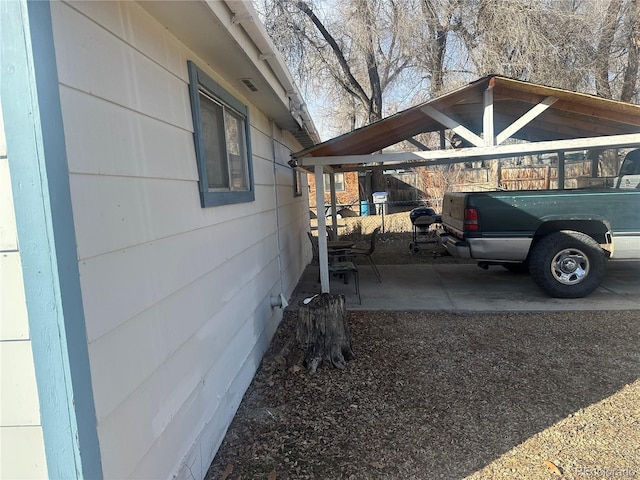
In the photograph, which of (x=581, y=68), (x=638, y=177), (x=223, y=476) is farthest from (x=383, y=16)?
(x=223, y=476)

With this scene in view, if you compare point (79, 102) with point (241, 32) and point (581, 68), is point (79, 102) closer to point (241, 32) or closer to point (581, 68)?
point (241, 32)

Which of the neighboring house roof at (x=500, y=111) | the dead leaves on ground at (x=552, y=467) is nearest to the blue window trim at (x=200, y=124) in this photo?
the neighboring house roof at (x=500, y=111)

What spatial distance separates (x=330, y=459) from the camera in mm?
2527

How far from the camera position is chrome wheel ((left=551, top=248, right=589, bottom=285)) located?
218 inches

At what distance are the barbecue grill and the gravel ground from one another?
5116mm

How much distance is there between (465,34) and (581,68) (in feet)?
10.7

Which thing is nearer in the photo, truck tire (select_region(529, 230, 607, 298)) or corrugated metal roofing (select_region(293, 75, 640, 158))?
corrugated metal roofing (select_region(293, 75, 640, 158))

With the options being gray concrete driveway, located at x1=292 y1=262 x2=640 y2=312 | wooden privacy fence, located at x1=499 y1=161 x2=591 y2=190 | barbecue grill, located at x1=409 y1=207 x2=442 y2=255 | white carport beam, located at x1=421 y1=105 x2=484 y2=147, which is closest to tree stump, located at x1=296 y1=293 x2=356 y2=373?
gray concrete driveway, located at x1=292 y1=262 x2=640 y2=312

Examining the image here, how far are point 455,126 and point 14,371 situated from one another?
187 inches

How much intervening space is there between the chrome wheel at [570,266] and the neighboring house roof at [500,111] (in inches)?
60.0

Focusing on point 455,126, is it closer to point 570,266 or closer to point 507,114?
point 507,114

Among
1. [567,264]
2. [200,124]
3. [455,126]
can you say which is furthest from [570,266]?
[200,124]

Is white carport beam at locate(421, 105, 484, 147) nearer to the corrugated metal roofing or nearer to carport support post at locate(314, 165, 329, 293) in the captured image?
the corrugated metal roofing

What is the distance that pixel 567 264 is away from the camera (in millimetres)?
5574
